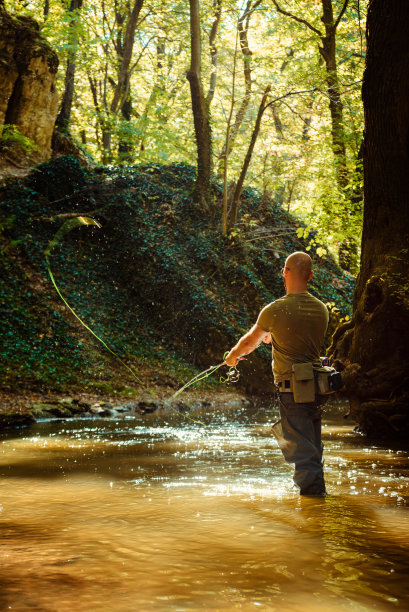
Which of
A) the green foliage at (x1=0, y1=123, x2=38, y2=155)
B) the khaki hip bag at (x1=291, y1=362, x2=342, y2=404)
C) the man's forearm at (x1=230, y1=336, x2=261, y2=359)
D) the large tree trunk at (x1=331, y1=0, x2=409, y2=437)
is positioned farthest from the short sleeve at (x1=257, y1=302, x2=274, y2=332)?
the green foliage at (x1=0, y1=123, x2=38, y2=155)

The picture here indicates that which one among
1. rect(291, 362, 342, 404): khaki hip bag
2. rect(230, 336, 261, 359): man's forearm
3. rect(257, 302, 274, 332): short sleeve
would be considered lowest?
rect(291, 362, 342, 404): khaki hip bag

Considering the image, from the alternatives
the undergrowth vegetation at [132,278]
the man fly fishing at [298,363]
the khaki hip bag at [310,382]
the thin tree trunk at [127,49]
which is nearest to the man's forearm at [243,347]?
the man fly fishing at [298,363]

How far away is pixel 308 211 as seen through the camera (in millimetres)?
15711

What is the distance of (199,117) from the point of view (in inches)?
857

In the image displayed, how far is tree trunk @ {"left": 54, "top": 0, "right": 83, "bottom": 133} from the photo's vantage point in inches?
859

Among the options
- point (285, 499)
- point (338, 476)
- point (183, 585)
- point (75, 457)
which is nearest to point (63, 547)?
point (183, 585)

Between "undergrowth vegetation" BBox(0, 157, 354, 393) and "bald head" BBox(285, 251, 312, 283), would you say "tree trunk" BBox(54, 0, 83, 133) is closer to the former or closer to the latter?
"undergrowth vegetation" BBox(0, 157, 354, 393)

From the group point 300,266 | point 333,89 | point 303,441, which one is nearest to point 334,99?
point 333,89

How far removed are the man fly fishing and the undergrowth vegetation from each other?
948 cm

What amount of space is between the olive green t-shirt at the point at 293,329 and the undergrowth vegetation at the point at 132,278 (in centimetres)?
950

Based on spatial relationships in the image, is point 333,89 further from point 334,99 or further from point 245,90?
point 245,90

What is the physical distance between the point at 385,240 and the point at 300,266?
15.1ft

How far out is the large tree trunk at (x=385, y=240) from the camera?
8914mm

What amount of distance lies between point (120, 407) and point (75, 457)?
6.24 metres
